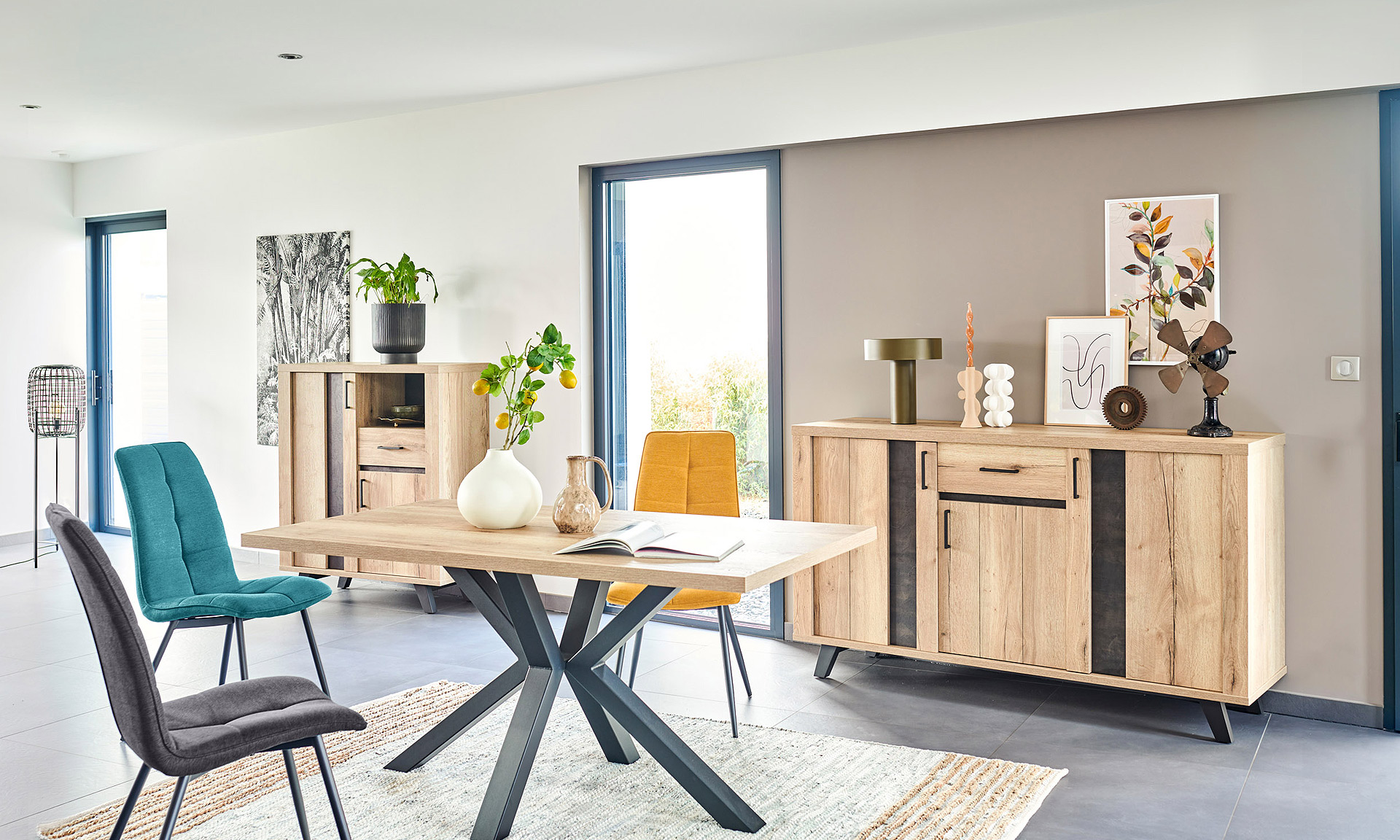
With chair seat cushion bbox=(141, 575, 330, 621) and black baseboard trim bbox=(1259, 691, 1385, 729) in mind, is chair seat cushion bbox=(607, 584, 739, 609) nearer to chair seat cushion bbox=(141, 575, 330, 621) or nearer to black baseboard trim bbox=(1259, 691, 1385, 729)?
chair seat cushion bbox=(141, 575, 330, 621)

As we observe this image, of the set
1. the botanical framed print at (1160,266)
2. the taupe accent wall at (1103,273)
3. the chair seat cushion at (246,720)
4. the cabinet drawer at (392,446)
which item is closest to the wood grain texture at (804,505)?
the taupe accent wall at (1103,273)

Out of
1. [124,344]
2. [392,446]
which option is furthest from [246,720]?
[124,344]

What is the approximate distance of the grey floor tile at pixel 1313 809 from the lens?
2814mm

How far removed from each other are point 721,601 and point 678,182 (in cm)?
223

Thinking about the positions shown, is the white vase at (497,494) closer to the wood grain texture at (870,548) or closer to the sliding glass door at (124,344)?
the wood grain texture at (870,548)

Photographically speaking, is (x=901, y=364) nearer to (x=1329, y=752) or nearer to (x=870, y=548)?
(x=870, y=548)

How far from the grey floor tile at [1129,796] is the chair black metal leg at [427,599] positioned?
2.90m

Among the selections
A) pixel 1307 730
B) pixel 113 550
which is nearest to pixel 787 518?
pixel 1307 730

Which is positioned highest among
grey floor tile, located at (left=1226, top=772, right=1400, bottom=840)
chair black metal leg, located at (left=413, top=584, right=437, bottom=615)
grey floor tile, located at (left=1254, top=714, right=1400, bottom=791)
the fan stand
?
the fan stand

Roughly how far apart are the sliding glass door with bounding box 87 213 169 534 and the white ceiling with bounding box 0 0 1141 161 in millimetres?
1565

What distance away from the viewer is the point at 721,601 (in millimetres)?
3600

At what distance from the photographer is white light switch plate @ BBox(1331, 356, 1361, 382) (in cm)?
365

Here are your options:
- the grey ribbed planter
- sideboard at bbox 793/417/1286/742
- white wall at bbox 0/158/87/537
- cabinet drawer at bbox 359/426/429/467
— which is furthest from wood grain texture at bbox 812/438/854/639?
white wall at bbox 0/158/87/537

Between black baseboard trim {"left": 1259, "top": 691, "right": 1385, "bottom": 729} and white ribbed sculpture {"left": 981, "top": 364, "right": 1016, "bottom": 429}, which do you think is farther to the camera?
white ribbed sculpture {"left": 981, "top": 364, "right": 1016, "bottom": 429}
